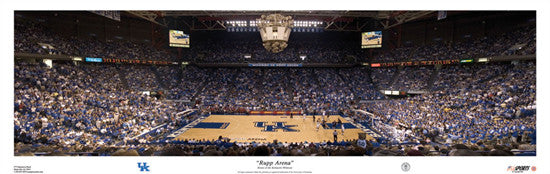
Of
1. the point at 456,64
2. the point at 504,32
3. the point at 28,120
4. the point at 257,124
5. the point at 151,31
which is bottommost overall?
the point at 257,124

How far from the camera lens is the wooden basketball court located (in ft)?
45.1

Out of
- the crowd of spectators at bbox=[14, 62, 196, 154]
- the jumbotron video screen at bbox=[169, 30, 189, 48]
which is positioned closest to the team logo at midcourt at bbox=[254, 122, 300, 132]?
the crowd of spectators at bbox=[14, 62, 196, 154]

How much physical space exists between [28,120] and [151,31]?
73.8 feet

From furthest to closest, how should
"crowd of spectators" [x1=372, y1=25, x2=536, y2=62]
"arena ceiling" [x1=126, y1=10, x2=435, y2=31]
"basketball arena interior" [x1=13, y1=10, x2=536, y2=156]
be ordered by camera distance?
"arena ceiling" [x1=126, y1=10, x2=435, y2=31], "crowd of spectators" [x1=372, y1=25, x2=536, y2=62], "basketball arena interior" [x1=13, y1=10, x2=536, y2=156]

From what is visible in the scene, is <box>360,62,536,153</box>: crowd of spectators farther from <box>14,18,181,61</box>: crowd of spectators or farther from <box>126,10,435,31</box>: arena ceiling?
<box>14,18,181,61</box>: crowd of spectators

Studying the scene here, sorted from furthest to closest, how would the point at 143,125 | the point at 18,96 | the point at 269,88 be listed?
the point at 269,88, the point at 143,125, the point at 18,96

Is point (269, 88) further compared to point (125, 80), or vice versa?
point (269, 88)

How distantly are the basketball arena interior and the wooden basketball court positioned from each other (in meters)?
0.14

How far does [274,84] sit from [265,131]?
574 inches
